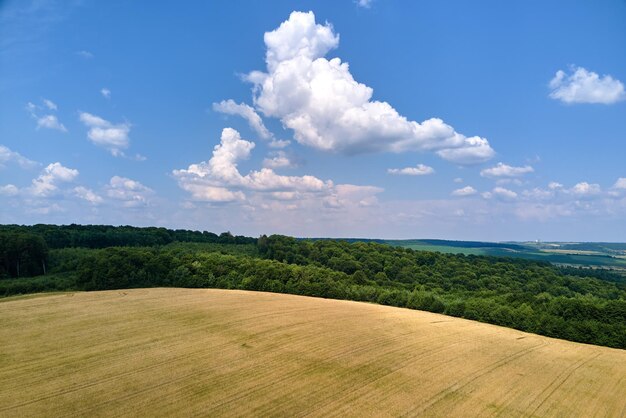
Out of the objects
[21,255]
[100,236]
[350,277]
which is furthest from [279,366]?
[100,236]

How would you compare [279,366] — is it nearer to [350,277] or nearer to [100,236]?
[350,277]

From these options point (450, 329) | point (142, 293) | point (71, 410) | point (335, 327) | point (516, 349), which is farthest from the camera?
point (142, 293)

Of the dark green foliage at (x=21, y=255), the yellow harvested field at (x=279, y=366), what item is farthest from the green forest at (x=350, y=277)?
the yellow harvested field at (x=279, y=366)

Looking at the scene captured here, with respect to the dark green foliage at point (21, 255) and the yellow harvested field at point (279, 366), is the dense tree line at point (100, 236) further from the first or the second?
the yellow harvested field at point (279, 366)

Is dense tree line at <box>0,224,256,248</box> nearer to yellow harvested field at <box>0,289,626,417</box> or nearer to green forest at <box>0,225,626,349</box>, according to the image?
green forest at <box>0,225,626,349</box>

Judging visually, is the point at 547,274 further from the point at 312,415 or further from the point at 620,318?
the point at 312,415

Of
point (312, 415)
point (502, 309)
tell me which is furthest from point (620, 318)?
point (312, 415)

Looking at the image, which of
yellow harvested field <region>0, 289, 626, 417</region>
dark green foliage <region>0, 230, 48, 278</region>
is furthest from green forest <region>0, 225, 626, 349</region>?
yellow harvested field <region>0, 289, 626, 417</region>
